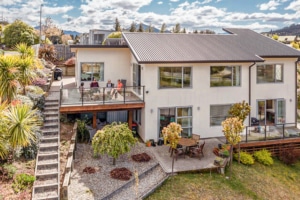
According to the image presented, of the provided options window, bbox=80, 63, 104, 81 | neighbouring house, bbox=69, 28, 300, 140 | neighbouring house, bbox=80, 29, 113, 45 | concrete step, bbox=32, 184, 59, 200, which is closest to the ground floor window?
neighbouring house, bbox=69, 28, 300, 140

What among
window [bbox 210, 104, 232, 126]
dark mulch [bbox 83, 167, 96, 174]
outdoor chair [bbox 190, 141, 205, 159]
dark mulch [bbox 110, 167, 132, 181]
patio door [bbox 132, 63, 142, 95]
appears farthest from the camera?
patio door [bbox 132, 63, 142, 95]

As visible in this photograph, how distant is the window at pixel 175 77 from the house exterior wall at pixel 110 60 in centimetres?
429

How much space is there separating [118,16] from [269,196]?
218ft

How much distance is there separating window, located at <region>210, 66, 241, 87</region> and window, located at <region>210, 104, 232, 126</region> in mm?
1461

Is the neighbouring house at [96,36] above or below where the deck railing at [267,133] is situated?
above

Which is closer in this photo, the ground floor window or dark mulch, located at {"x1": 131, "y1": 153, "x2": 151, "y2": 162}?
dark mulch, located at {"x1": 131, "y1": 153, "x2": 151, "y2": 162}

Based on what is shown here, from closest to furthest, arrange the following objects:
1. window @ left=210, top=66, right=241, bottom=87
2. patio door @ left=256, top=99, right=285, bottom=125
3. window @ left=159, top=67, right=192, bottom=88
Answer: window @ left=159, top=67, right=192, bottom=88 → window @ left=210, top=66, right=241, bottom=87 → patio door @ left=256, top=99, right=285, bottom=125

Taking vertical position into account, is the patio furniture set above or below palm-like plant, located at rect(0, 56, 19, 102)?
below

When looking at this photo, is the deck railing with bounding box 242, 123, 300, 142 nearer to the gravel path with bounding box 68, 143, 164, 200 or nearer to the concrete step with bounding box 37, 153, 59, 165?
the gravel path with bounding box 68, 143, 164, 200

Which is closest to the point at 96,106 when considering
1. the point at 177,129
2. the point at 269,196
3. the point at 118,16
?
the point at 177,129

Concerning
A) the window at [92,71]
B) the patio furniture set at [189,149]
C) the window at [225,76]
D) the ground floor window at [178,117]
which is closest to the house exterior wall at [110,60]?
the window at [92,71]

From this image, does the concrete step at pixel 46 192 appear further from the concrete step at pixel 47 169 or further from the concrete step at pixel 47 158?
the concrete step at pixel 47 158

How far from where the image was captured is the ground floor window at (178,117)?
15992 millimetres

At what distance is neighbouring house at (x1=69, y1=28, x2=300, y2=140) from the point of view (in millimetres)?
15633
